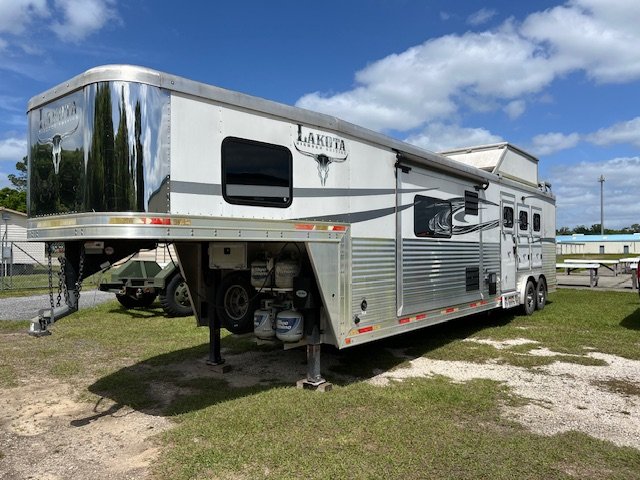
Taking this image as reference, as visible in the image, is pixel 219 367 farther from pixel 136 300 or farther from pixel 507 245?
pixel 136 300

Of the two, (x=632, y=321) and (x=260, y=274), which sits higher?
(x=260, y=274)

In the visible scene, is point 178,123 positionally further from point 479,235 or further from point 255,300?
point 479,235

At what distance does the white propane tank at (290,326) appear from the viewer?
17.8 feet

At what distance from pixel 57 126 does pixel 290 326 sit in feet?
9.63

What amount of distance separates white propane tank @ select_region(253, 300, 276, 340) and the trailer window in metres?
1.36

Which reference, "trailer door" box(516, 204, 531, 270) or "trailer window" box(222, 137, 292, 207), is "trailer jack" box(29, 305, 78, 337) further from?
"trailer door" box(516, 204, 531, 270)

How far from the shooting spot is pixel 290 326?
5418 mm

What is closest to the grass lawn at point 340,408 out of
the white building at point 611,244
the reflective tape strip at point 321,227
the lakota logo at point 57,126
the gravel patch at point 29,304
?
the reflective tape strip at point 321,227

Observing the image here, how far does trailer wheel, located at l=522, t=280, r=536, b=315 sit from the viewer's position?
1086 cm

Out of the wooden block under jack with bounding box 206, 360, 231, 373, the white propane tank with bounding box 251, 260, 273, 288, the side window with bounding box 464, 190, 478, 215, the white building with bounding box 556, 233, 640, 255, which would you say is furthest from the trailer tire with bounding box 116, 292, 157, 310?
the white building with bounding box 556, 233, 640, 255

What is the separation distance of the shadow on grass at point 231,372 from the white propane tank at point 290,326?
756 millimetres

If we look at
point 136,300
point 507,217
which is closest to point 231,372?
point 507,217

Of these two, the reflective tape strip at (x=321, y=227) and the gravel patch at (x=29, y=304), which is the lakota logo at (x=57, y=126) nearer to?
the reflective tape strip at (x=321, y=227)

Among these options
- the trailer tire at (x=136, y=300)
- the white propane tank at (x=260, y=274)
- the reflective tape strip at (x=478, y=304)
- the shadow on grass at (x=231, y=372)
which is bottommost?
the shadow on grass at (x=231, y=372)
